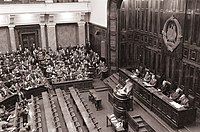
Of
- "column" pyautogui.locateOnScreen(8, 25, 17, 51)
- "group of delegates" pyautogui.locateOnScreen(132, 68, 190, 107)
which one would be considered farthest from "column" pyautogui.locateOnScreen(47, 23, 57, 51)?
"group of delegates" pyautogui.locateOnScreen(132, 68, 190, 107)

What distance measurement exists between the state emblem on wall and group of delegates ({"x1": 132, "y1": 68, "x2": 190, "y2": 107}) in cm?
159

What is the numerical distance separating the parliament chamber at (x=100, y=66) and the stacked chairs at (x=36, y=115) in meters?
0.05

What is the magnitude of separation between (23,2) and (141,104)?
1301cm

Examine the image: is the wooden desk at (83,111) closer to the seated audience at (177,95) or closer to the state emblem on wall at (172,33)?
the seated audience at (177,95)

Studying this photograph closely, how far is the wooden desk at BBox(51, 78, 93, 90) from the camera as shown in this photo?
13.8 m

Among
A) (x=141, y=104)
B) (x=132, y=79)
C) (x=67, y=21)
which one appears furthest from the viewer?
(x=67, y=21)

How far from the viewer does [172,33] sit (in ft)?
33.4

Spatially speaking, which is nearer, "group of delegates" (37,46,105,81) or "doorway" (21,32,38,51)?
"group of delegates" (37,46,105,81)

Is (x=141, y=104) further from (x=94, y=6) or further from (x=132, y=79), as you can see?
(x=94, y=6)

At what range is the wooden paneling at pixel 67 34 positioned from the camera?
20375mm

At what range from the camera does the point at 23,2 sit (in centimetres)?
1859

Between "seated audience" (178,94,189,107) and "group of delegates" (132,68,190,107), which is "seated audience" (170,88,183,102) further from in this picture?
"seated audience" (178,94,189,107)

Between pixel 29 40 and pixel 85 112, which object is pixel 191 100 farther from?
pixel 29 40

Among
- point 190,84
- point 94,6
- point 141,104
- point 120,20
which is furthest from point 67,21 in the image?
point 190,84
